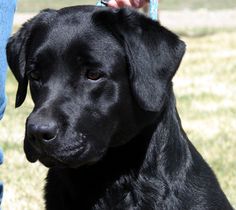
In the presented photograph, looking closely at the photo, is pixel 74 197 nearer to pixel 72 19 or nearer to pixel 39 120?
pixel 39 120

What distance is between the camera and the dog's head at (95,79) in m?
3.56

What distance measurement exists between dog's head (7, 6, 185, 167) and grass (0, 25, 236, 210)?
2.38 m

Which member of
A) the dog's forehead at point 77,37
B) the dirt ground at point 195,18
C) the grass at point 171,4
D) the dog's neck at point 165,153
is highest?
the dog's forehead at point 77,37

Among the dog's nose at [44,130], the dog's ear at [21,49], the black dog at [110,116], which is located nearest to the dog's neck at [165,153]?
the black dog at [110,116]

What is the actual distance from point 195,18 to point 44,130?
67.4 ft

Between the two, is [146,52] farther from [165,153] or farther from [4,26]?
[4,26]

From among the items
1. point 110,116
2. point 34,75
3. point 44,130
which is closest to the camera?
point 44,130

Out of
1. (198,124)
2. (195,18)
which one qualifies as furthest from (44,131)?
(195,18)

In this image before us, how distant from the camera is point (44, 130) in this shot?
345 centimetres

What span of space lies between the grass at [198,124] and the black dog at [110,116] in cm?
214

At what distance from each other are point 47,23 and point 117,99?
619mm

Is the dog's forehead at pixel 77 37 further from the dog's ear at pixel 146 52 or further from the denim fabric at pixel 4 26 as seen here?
the denim fabric at pixel 4 26

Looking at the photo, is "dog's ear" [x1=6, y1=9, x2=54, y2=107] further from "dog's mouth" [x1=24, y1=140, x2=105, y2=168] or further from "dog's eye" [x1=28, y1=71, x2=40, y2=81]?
"dog's mouth" [x1=24, y1=140, x2=105, y2=168]

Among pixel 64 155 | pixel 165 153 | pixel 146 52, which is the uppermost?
pixel 146 52
